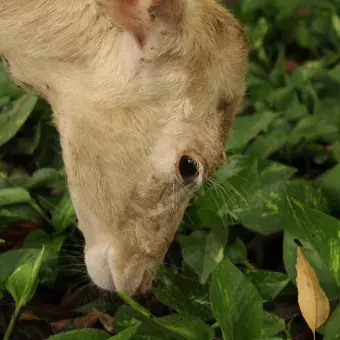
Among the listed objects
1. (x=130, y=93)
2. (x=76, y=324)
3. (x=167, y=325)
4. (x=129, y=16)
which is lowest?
(x=76, y=324)

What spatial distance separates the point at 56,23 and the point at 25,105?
0.85 meters

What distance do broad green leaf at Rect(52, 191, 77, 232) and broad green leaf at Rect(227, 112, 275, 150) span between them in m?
0.66

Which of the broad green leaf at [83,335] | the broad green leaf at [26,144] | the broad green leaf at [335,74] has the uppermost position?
the broad green leaf at [335,74]

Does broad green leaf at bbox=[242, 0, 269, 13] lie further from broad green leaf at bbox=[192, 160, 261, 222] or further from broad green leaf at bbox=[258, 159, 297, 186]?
broad green leaf at bbox=[192, 160, 261, 222]

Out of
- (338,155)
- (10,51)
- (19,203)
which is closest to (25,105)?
(19,203)

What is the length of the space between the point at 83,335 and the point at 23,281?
239 mm

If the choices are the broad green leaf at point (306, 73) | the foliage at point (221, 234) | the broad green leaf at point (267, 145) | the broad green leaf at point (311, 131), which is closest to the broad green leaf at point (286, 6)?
the broad green leaf at point (306, 73)

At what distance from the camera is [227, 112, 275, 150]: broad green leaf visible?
2.83 m

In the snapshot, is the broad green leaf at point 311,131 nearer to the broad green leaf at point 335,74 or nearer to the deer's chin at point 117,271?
the broad green leaf at point 335,74

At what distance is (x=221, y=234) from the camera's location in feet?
7.98

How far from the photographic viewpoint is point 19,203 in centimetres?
250

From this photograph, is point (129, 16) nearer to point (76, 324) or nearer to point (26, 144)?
point (76, 324)

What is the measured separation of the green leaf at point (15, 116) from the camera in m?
2.72

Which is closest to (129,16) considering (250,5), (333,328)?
(333,328)
